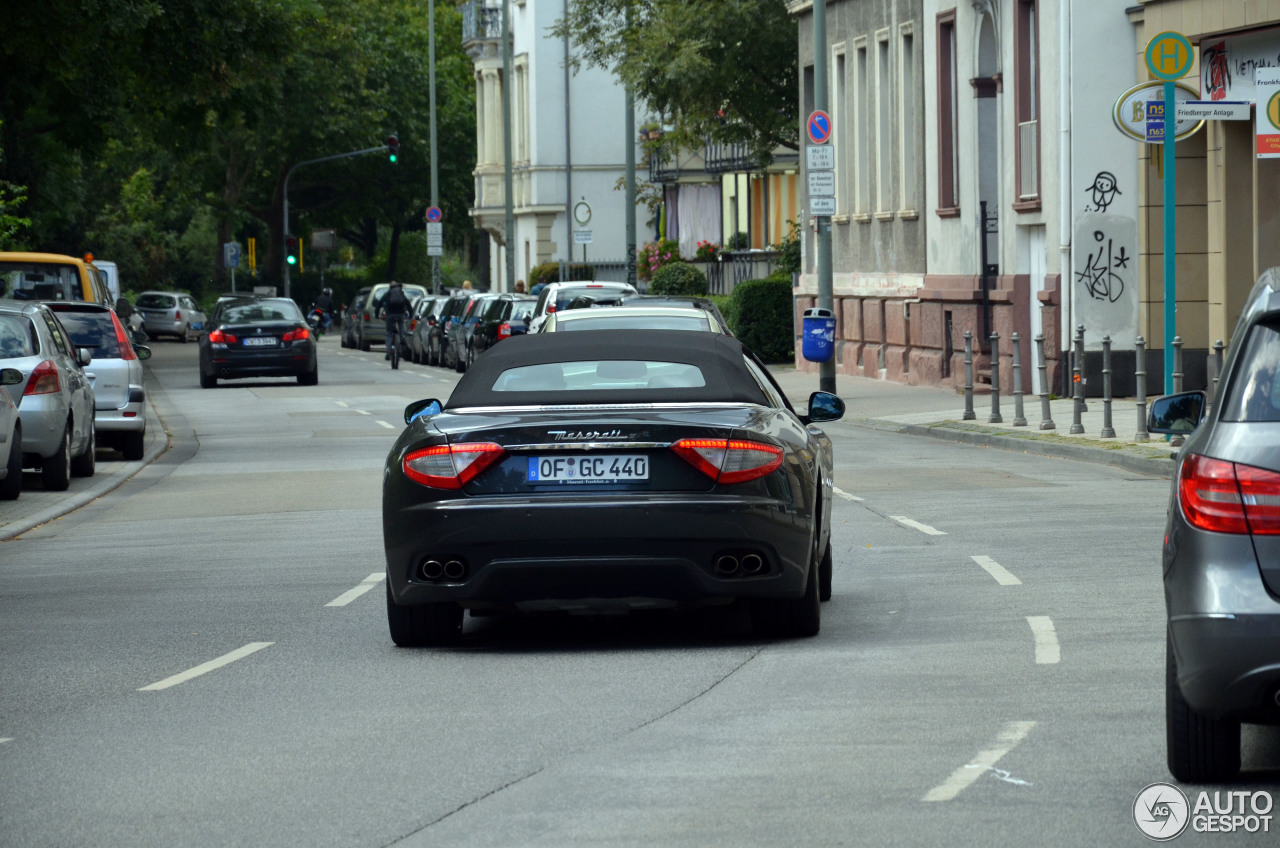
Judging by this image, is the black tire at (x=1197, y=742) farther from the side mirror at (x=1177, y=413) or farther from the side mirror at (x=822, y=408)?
the side mirror at (x=822, y=408)

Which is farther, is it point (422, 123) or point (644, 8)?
point (422, 123)

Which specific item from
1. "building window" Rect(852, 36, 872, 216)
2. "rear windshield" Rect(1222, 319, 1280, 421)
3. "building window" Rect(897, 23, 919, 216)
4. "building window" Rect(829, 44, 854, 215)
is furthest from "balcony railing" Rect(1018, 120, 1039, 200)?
"rear windshield" Rect(1222, 319, 1280, 421)

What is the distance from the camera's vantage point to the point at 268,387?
129 ft

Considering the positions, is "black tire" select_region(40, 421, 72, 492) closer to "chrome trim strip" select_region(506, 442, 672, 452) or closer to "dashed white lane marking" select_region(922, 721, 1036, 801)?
"chrome trim strip" select_region(506, 442, 672, 452)

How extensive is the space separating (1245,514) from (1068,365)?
73.7ft

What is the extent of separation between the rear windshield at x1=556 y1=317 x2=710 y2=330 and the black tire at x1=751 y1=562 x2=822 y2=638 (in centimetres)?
1013

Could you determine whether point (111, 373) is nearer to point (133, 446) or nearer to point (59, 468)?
point (133, 446)

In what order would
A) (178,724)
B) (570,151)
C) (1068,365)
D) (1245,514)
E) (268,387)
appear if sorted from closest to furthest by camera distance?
(1245,514) < (178,724) < (1068,365) < (268,387) < (570,151)

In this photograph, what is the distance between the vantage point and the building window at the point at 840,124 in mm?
40125

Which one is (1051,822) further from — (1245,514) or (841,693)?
(841,693)

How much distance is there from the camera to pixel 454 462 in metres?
8.91

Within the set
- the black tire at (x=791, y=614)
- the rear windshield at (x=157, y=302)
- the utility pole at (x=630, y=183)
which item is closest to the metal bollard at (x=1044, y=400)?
the black tire at (x=791, y=614)

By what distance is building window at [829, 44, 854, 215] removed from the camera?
40.1 metres

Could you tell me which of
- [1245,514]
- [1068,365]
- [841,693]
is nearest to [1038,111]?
[1068,365]
